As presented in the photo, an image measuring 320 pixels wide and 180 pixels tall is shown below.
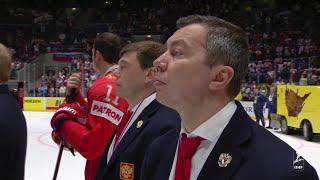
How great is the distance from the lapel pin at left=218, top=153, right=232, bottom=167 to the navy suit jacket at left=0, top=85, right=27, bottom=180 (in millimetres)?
1593

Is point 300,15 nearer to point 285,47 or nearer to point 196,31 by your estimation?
point 285,47

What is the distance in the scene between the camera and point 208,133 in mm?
1504

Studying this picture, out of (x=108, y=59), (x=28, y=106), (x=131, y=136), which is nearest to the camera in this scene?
(x=131, y=136)

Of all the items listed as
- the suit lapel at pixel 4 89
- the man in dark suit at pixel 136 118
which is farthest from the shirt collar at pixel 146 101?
the suit lapel at pixel 4 89

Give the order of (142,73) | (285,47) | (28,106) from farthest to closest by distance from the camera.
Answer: (285,47)
(28,106)
(142,73)

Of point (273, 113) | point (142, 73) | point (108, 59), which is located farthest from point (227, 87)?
point (273, 113)

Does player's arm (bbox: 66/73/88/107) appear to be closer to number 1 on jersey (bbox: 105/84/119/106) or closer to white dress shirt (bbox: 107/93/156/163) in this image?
number 1 on jersey (bbox: 105/84/119/106)

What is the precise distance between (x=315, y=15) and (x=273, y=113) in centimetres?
1835

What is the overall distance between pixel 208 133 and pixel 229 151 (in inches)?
3.8

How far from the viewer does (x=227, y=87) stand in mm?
1590

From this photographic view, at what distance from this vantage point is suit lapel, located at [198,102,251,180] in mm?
1410

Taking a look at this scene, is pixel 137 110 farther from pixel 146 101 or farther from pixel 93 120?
pixel 93 120

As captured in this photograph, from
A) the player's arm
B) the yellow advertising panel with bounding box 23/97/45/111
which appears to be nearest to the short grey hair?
the player's arm

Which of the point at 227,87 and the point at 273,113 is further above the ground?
the point at 227,87
